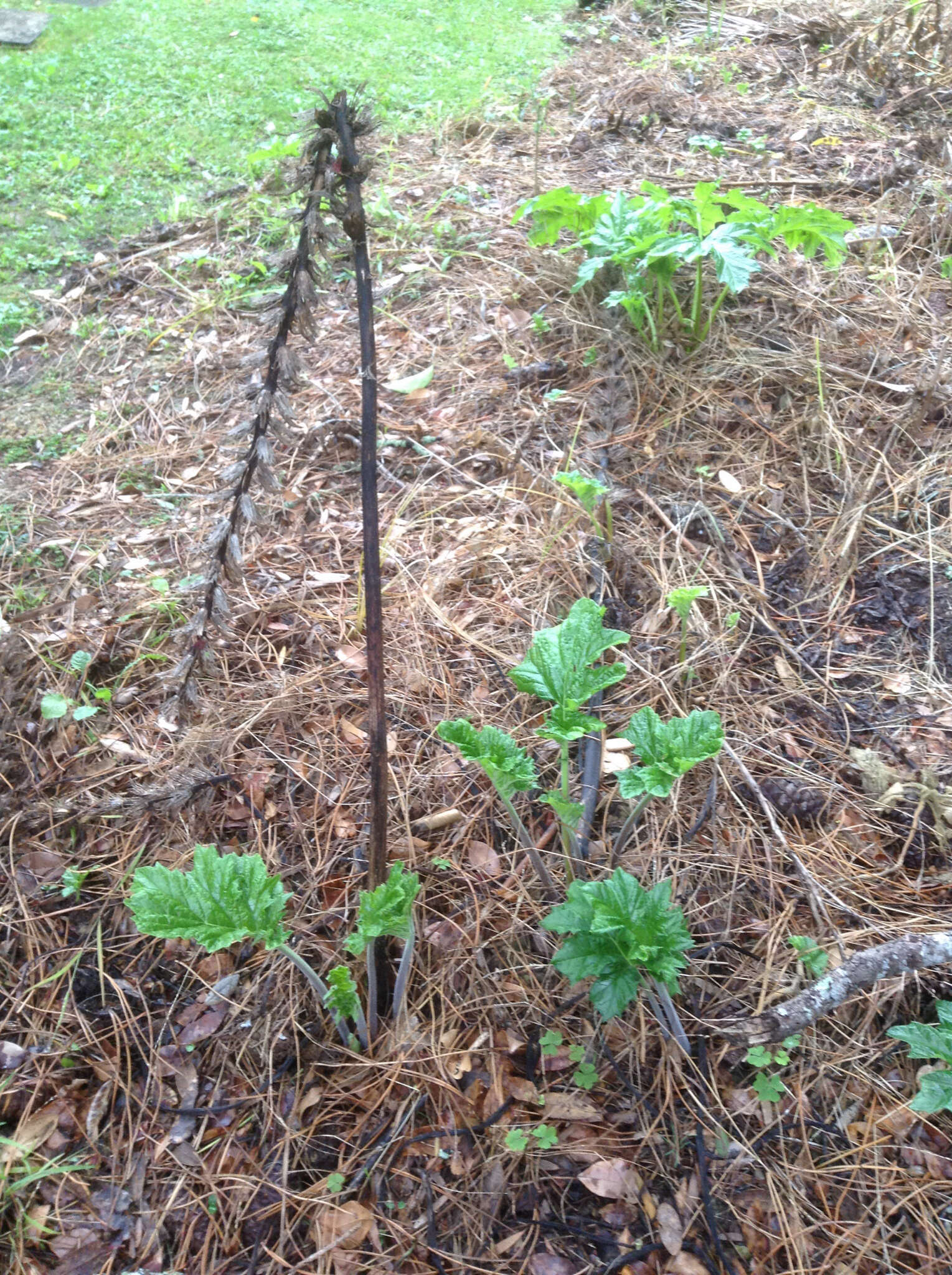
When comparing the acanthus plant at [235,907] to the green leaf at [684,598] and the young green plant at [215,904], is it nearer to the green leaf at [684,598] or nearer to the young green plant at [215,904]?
the young green plant at [215,904]

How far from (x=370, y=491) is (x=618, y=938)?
2.84 ft

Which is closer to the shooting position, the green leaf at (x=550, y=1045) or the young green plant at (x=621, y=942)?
the young green plant at (x=621, y=942)

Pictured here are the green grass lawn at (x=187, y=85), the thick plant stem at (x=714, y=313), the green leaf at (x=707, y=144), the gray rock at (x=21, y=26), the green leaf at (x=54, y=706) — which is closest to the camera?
the green leaf at (x=54, y=706)

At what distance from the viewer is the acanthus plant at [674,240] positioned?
7.71 feet

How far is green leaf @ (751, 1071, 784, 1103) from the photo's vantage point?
138cm

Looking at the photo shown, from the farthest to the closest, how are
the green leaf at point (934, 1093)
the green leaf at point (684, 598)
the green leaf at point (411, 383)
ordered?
the green leaf at point (411, 383) < the green leaf at point (684, 598) < the green leaf at point (934, 1093)

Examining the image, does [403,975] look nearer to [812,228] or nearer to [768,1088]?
[768,1088]

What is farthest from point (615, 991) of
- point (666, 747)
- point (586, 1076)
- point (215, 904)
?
point (215, 904)

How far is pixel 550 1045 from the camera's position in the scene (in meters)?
1.46

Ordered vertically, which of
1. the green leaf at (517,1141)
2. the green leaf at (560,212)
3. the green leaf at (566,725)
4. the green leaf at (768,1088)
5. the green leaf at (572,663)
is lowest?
the green leaf at (517,1141)

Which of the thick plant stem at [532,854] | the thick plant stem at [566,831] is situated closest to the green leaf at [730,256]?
the thick plant stem at [566,831]

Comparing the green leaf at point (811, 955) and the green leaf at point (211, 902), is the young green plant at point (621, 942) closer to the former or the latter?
the green leaf at point (811, 955)

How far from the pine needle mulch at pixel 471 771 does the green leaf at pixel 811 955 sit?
3cm

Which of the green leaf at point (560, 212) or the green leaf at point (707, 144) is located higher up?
the green leaf at point (707, 144)
